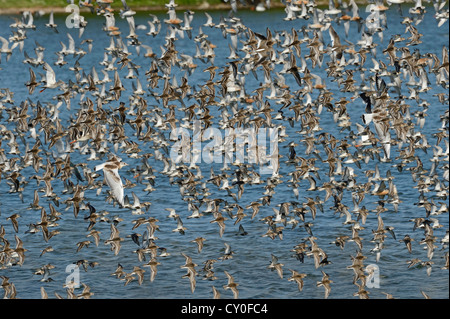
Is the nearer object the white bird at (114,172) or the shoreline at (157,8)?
the white bird at (114,172)

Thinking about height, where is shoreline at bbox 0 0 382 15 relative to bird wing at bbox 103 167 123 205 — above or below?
above

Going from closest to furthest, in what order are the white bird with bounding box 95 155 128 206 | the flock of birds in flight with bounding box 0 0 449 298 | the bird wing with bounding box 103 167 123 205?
the white bird with bounding box 95 155 128 206 → the bird wing with bounding box 103 167 123 205 → the flock of birds in flight with bounding box 0 0 449 298

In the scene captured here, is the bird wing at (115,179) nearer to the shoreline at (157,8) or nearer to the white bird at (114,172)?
the white bird at (114,172)

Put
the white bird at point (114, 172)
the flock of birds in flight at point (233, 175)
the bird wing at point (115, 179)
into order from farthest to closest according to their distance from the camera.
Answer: the flock of birds in flight at point (233, 175) → the bird wing at point (115, 179) → the white bird at point (114, 172)

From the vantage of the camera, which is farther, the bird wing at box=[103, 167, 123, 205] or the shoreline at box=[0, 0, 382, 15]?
the shoreline at box=[0, 0, 382, 15]

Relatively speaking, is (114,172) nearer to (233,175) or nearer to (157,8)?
(233,175)

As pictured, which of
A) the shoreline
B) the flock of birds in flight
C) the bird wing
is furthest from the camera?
the shoreline

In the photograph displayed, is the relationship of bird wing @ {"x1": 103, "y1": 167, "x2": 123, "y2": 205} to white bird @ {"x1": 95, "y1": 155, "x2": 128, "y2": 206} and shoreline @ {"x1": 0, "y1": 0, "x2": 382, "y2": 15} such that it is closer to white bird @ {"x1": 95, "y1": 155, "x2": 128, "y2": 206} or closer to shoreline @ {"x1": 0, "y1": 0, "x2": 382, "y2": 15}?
white bird @ {"x1": 95, "y1": 155, "x2": 128, "y2": 206}

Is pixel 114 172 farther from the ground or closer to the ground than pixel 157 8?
closer to the ground

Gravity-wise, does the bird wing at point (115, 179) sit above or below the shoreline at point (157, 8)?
below

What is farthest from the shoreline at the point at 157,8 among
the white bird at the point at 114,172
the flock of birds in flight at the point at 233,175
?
the white bird at the point at 114,172

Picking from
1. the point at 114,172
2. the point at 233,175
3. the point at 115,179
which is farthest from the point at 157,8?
the point at 114,172

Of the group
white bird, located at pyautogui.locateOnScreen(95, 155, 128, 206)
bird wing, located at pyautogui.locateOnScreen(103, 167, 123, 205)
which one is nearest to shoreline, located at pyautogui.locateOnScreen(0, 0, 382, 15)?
bird wing, located at pyautogui.locateOnScreen(103, 167, 123, 205)

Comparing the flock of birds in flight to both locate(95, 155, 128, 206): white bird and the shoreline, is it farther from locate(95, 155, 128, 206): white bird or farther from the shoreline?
the shoreline
